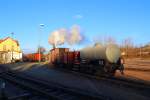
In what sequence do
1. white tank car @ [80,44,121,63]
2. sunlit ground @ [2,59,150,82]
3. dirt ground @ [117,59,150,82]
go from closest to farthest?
dirt ground @ [117,59,150,82], sunlit ground @ [2,59,150,82], white tank car @ [80,44,121,63]

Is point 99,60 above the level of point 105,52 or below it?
below

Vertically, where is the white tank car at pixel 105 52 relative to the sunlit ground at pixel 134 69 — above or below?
above

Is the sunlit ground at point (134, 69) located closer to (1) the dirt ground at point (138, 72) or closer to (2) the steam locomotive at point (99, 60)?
(1) the dirt ground at point (138, 72)

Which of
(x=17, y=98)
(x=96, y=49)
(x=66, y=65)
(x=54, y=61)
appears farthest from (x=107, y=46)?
(x=54, y=61)

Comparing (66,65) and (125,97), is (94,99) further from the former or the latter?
(66,65)

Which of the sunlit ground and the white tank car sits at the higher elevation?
the white tank car

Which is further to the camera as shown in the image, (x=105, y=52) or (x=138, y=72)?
(x=138, y=72)

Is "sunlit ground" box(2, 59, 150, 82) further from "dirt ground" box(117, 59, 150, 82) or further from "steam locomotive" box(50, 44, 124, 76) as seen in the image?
"steam locomotive" box(50, 44, 124, 76)

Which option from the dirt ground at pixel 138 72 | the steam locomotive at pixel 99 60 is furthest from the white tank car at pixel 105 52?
the dirt ground at pixel 138 72

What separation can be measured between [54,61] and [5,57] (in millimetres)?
47998

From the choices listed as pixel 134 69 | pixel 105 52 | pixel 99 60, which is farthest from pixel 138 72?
pixel 105 52

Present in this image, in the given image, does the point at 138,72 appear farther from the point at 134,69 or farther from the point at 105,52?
the point at 105,52

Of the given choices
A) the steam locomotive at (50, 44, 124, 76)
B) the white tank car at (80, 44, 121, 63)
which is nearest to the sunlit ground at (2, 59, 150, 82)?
the steam locomotive at (50, 44, 124, 76)

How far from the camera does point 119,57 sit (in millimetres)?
27547
